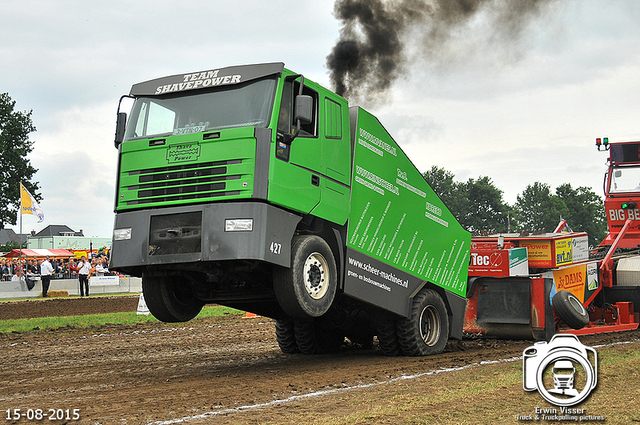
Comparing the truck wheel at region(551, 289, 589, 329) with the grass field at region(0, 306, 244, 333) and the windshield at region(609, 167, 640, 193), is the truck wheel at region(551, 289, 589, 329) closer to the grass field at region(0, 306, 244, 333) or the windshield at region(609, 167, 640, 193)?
the windshield at region(609, 167, 640, 193)

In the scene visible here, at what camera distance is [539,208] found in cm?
11444

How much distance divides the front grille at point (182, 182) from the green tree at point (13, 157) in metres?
56.3

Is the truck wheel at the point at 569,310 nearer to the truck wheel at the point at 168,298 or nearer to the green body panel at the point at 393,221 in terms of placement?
the green body panel at the point at 393,221

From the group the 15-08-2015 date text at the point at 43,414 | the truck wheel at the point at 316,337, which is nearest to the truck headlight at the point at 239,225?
Answer: the 15-08-2015 date text at the point at 43,414

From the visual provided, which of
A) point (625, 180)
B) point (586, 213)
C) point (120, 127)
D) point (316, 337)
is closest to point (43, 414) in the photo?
point (120, 127)

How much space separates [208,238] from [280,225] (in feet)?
2.72

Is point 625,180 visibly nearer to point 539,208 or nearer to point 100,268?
point 100,268

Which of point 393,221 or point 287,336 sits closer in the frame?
point 393,221

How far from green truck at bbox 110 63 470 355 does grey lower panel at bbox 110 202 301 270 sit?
13mm

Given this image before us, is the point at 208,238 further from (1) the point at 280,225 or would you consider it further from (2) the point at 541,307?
(2) the point at 541,307

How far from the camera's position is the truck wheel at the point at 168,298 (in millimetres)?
8594

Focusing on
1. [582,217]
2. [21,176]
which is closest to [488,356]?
[21,176]

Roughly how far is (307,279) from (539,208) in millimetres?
113102

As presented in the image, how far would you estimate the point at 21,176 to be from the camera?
61.1 metres
